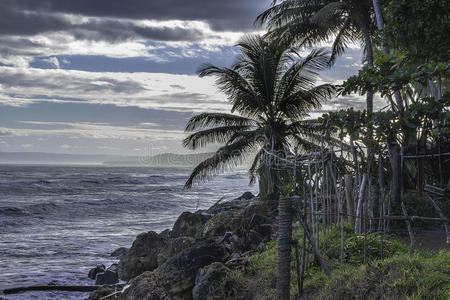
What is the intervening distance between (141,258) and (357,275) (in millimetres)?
6000

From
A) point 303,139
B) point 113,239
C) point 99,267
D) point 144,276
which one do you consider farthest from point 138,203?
point 144,276

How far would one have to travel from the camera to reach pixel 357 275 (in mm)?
5473

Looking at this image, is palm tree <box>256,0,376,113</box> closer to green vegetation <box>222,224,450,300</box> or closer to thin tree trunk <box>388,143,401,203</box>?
thin tree trunk <box>388,143,401,203</box>

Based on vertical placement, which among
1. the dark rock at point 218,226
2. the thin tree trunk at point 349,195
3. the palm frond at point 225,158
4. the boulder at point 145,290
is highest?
the palm frond at point 225,158

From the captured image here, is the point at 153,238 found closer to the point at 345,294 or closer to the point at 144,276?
the point at 144,276

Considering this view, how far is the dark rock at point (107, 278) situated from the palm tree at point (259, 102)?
663 cm

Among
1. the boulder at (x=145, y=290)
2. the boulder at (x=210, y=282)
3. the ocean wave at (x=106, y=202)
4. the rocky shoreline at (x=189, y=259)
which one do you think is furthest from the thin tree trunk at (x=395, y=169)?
the ocean wave at (x=106, y=202)

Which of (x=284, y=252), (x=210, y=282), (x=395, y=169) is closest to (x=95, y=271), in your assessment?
(x=210, y=282)

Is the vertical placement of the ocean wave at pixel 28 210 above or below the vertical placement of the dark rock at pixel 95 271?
above

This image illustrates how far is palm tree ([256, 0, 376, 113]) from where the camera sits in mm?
15797

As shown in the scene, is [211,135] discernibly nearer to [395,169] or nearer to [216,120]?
[216,120]

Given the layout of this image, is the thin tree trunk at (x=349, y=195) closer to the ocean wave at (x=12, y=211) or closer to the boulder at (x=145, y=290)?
the boulder at (x=145, y=290)

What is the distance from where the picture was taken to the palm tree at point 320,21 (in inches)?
622

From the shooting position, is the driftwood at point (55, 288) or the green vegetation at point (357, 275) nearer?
the green vegetation at point (357, 275)
